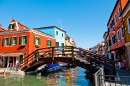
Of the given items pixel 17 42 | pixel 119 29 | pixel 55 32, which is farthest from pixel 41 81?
pixel 55 32

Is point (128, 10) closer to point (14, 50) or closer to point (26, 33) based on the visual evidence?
point (26, 33)

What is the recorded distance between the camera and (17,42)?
2223 centimetres

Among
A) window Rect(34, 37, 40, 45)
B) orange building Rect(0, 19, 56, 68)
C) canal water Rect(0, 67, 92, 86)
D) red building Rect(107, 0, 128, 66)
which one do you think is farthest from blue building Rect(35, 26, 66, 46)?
canal water Rect(0, 67, 92, 86)

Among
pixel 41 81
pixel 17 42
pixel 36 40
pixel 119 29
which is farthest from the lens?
pixel 36 40

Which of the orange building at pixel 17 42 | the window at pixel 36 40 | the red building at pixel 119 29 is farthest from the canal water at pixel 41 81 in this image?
the window at pixel 36 40

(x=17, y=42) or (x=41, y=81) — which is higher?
(x=17, y=42)

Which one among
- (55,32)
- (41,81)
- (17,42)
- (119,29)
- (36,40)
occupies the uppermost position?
(55,32)

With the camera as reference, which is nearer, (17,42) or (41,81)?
(41,81)

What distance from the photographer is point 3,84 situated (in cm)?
1237

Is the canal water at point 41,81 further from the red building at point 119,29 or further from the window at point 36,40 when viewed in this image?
the window at point 36,40

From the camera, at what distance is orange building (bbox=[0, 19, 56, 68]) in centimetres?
2139

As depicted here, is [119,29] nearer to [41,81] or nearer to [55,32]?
[41,81]

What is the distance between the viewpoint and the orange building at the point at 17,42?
21.4 metres

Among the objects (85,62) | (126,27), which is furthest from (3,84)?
(126,27)
